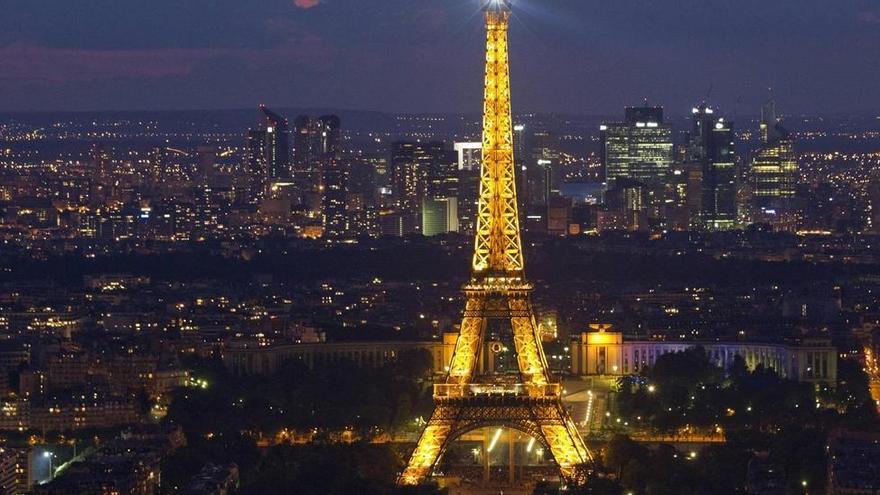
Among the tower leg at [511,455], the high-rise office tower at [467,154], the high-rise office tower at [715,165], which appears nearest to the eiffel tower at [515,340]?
the tower leg at [511,455]

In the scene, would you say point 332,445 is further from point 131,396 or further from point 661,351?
point 661,351

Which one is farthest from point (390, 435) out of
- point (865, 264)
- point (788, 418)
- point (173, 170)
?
point (173, 170)

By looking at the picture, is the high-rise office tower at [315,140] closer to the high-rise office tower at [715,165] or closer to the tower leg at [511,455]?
the high-rise office tower at [715,165]

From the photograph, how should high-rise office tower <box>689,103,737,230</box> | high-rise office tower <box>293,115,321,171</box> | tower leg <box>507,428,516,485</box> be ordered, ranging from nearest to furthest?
tower leg <box>507,428,516,485</box>, high-rise office tower <box>689,103,737,230</box>, high-rise office tower <box>293,115,321,171</box>

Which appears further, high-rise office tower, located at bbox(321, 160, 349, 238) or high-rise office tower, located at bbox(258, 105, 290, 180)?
high-rise office tower, located at bbox(258, 105, 290, 180)

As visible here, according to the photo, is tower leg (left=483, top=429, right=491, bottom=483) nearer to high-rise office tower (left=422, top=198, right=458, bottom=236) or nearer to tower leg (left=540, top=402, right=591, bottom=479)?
tower leg (left=540, top=402, right=591, bottom=479)

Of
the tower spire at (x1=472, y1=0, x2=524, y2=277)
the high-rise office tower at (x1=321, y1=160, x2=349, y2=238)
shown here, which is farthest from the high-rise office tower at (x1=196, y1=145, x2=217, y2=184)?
the tower spire at (x1=472, y1=0, x2=524, y2=277)

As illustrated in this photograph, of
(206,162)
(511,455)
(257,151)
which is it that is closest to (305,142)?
(257,151)
